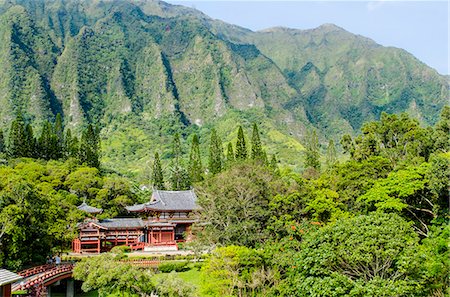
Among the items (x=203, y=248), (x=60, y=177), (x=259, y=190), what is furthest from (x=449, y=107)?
(x=60, y=177)

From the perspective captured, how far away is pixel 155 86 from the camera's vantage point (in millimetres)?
150000

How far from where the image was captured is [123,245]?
42.9 metres

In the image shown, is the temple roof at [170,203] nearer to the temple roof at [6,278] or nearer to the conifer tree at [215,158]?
the conifer tree at [215,158]

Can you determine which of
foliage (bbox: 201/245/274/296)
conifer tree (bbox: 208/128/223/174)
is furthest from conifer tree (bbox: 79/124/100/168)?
foliage (bbox: 201/245/274/296)

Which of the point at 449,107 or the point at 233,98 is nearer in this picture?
the point at 449,107

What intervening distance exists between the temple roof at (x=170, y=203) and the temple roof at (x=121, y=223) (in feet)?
6.71

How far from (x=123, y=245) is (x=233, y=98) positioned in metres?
106

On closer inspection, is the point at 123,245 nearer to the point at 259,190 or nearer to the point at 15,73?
the point at 259,190

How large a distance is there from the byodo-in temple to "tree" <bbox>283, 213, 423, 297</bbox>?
2314 cm

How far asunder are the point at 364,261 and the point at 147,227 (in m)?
31.0

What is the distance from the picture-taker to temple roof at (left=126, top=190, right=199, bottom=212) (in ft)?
153

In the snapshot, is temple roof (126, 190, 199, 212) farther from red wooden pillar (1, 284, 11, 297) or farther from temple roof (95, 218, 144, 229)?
red wooden pillar (1, 284, 11, 297)

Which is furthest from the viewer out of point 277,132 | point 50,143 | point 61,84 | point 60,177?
point 61,84

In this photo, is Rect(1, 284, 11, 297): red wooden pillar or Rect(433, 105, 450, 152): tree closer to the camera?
Rect(1, 284, 11, 297): red wooden pillar
